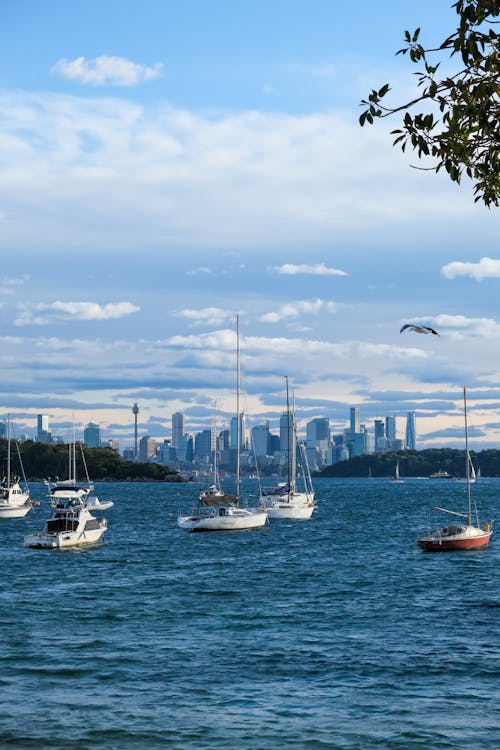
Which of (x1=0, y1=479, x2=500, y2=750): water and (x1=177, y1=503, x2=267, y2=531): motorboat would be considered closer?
(x1=0, y1=479, x2=500, y2=750): water

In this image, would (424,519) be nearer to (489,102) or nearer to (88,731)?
(88,731)

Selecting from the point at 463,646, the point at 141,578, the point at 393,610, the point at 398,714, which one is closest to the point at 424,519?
the point at 141,578

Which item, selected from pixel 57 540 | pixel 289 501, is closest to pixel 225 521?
pixel 57 540

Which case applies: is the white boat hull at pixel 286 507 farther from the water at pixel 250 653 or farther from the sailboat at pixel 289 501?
the water at pixel 250 653

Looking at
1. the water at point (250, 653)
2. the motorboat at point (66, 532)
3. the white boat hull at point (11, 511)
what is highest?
the motorboat at point (66, 532)

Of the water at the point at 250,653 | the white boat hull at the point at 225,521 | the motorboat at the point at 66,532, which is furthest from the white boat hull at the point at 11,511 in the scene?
the water at the point at 250,653

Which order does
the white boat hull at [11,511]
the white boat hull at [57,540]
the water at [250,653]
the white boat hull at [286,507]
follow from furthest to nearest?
the white boat hull at [11,511], the white boat hull at [286,507], the white boat hull at [57,540], the water at [250,653]

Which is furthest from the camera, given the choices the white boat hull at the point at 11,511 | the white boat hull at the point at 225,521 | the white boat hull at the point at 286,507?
the white boat hull at the point at 11,511

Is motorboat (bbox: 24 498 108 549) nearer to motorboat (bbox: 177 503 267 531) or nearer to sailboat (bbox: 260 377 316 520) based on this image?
motorboat (bbox: 177 503 267 531)

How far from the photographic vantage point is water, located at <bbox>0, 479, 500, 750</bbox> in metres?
26.7

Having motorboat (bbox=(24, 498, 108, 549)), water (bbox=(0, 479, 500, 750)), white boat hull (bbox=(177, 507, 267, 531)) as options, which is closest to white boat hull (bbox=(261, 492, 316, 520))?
white boat hull (bbox=(177, 507, 267, 531))

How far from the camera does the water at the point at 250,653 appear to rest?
2672 cm

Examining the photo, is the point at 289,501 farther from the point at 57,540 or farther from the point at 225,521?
the point at 57,540

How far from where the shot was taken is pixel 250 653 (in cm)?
3672
